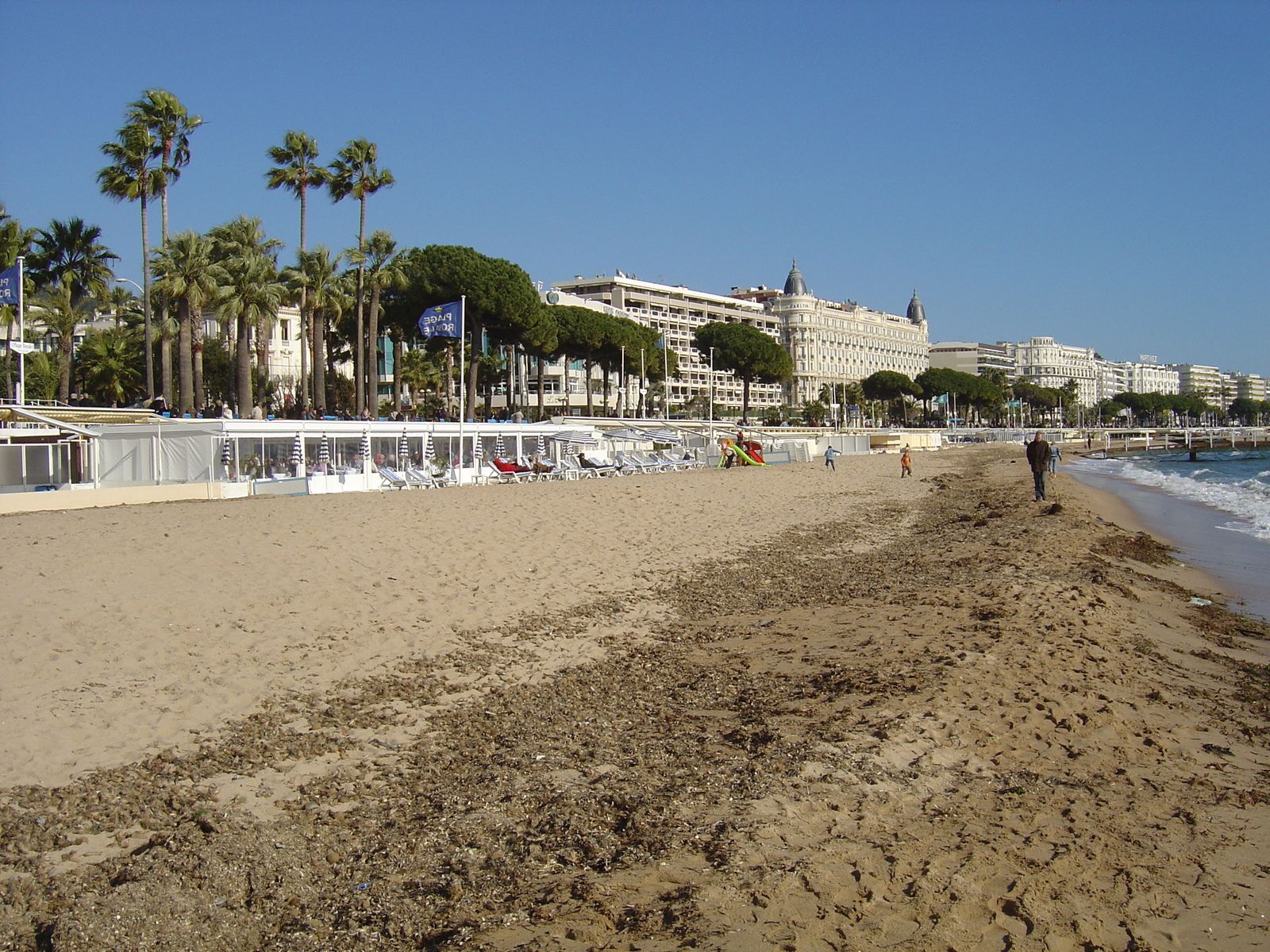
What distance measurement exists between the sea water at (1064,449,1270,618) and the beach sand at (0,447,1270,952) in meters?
2.55

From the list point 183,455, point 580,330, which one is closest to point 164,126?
point 183,455

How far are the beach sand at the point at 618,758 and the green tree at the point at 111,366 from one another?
41447mm

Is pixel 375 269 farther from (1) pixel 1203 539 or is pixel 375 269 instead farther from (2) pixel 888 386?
(2) pixel 888 386

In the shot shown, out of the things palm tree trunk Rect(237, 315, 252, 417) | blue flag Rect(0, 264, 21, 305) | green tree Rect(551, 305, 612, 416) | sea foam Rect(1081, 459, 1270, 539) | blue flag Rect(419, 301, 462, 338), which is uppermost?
green tree Rect(551, 305, 612, 416)

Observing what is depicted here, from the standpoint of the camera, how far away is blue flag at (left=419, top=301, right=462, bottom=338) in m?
31.6

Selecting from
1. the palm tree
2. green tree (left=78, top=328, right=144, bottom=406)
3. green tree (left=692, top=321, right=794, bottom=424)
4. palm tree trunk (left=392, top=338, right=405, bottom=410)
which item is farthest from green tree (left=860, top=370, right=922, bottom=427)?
the palm tree

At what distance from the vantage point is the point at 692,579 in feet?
36.4

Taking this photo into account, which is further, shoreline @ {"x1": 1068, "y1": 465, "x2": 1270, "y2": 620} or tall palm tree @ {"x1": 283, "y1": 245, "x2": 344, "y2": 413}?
tall palm tree @ {"x1": 283, "y1": 245, "x2": 344, "y2": 413}

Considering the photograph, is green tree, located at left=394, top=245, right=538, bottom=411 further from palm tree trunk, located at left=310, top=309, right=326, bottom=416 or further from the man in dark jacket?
the man in dark jacket

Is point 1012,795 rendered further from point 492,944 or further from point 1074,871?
point 492,944

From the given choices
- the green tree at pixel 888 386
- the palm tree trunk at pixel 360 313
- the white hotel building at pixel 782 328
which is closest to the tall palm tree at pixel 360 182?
the palm tree trunk at pixel 360 313

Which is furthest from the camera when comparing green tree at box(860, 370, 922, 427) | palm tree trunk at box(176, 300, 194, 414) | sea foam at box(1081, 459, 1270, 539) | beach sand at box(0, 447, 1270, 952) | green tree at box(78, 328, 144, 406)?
green tree at box(860, 370, 922, 427)

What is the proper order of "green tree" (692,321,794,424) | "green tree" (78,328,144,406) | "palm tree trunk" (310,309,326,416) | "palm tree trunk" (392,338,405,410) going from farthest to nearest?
"green tree" (692,321,794,424) → "palm tree trunk" (392,338,405,410) → "green tree" (78,328,144,406) → "palm tree trunk" (310,309,326,416)

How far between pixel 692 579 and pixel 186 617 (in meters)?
5.45
